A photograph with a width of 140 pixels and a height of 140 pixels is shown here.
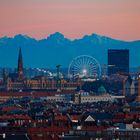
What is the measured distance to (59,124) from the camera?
201 ft

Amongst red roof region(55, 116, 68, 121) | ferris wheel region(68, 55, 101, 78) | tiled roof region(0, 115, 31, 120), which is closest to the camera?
red roof region(55, 116, 68, 121)

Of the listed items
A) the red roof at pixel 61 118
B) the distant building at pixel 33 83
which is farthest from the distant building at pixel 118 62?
the red roof at pixel 61 118

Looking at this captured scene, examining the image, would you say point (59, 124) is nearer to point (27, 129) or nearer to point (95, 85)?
point (27, 129)

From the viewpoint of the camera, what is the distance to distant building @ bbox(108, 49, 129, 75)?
6565 inches

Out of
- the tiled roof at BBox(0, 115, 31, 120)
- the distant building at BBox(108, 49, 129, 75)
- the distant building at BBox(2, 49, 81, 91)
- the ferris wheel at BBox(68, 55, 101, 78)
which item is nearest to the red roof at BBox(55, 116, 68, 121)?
the tiled roof at BBox(0, 115, 31, 120)

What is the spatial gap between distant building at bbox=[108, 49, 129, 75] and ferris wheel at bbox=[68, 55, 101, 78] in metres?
1.80

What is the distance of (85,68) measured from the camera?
168 m

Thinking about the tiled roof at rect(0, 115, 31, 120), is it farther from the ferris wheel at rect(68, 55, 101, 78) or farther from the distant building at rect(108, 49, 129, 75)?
the distant building at rect(108, 49, 129, 75)

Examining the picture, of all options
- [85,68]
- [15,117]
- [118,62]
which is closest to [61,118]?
[15,117]

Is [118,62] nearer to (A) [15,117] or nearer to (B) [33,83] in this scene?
(B) [33,83]

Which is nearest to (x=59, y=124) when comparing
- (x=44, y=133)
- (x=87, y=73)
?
(x=44, y=133)

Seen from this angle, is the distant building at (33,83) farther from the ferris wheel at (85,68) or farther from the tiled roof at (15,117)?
the tiled roof at (15,117)

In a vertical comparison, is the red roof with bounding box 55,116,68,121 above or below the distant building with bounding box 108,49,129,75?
below

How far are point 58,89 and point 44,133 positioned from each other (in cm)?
8210
